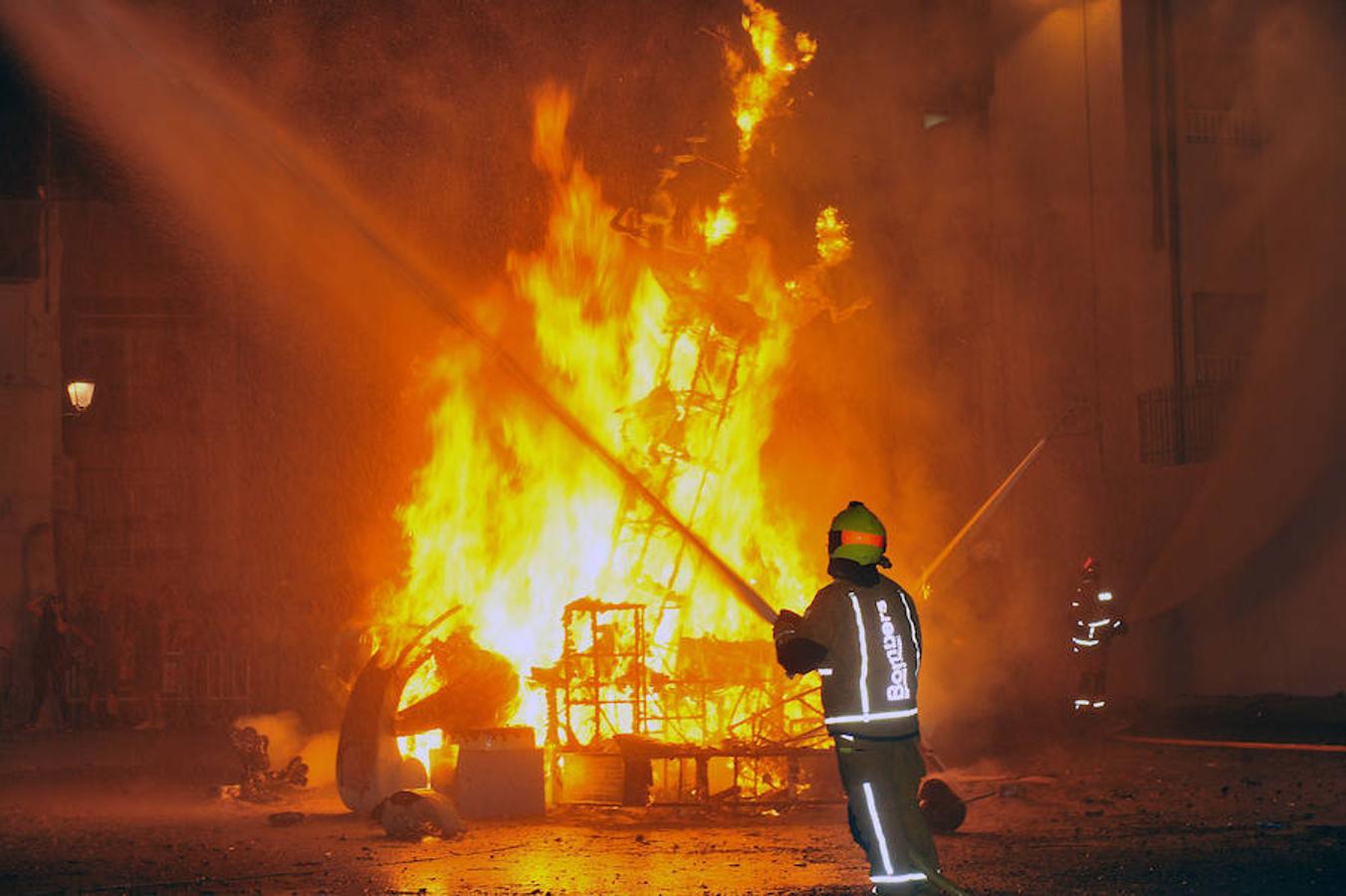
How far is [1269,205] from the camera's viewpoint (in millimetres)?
21156

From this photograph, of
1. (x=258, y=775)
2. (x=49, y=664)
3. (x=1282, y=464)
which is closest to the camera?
(x=258, y=775)

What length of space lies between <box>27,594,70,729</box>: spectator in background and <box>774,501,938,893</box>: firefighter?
1601 centimetres

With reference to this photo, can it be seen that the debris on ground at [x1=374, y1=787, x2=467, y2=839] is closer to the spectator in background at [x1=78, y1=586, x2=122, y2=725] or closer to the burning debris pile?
the burning debris pile

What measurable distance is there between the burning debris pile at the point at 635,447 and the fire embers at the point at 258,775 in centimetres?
136

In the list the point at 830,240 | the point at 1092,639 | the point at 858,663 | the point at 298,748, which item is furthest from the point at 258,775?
the point at 1092,639

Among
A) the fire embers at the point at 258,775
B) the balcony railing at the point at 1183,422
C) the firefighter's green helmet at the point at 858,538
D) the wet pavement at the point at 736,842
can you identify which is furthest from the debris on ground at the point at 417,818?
the balcony railing at the point at 1183,422

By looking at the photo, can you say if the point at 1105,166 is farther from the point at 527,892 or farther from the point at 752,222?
the point at 527,892

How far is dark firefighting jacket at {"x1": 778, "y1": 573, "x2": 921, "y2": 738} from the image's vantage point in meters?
6.70

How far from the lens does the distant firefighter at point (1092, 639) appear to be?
54.2ft

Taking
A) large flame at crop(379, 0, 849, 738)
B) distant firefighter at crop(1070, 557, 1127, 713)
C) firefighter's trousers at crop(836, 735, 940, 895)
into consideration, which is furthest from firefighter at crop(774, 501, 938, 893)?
distant firefighter at crop(1070, 557, 1127, 713)

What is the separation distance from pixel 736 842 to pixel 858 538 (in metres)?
3.94

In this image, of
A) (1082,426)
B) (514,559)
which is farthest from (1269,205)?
(514,559)

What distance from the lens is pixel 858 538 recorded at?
6836mm

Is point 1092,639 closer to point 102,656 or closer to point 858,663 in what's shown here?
point 858,663
